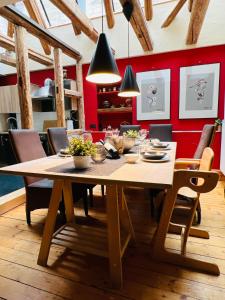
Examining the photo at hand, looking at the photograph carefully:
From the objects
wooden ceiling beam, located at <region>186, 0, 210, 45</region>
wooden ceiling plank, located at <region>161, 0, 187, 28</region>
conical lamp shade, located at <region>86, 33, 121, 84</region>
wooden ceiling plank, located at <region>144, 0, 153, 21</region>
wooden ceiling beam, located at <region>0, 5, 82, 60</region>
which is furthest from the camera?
wooden ceiling plank, located at <region>144, 0, 153, 21</region>

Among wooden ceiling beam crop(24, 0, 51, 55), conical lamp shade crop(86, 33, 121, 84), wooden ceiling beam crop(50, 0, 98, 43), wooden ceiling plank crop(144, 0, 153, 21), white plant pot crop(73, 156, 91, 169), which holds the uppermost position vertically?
wooden ceiling beam crop(24, 0, 51, 55)

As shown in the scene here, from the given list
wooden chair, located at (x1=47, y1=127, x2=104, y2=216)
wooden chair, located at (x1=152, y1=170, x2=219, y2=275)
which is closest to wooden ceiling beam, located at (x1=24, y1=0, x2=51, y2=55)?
wooden chair, located at (x1=47, y1=127, x2=104, y2=216)

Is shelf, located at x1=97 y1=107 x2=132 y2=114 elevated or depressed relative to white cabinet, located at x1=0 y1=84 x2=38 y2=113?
depressed

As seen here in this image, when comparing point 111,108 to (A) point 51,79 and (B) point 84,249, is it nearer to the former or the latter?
(A) point 51,79

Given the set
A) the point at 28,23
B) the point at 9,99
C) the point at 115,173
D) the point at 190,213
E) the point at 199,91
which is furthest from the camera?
the point at 9,99

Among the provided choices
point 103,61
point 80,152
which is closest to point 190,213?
point 80,152

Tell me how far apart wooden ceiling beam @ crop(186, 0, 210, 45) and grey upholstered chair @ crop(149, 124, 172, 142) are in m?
1.61

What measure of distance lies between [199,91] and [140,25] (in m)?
1.70

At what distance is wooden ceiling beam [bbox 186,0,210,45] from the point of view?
101 inches

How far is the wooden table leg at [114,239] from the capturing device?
125 cm

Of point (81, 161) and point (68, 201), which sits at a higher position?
point (81, 161)

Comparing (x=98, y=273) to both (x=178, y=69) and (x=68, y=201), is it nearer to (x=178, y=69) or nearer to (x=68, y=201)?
(x=68, y=201)

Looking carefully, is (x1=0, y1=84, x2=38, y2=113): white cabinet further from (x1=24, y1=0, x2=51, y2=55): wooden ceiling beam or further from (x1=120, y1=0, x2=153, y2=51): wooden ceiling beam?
(x1=120, y1=0, x2=153, y2=51): wooden ceiling beam

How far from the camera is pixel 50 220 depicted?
149 cm
